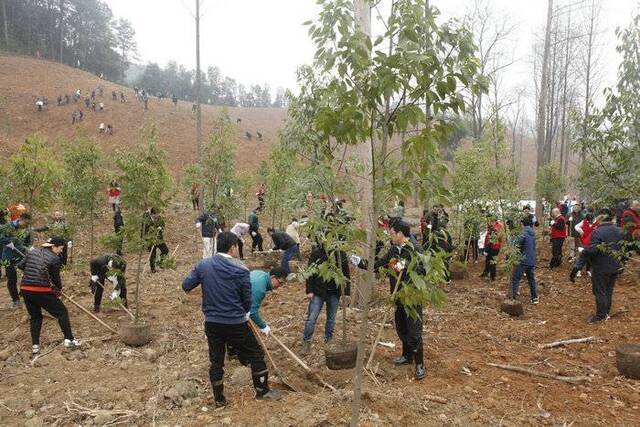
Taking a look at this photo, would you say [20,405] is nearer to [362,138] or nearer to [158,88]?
[362,138]

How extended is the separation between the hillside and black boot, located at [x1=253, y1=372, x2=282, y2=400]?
102ft

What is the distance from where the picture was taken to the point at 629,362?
5281 millimetres

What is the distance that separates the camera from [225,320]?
4.50 m

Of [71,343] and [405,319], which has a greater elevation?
[405,319]

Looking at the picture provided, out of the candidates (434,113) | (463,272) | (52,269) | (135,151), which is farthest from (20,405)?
(463,272)

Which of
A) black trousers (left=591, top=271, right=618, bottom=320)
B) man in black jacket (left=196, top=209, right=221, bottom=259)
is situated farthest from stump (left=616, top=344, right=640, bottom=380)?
man in black jacket (left=196, top=209, right=221, bottom=259)

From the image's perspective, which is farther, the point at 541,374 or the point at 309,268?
the point at 541,374

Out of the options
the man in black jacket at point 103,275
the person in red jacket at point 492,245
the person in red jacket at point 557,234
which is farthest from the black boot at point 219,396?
the person in red jacket at point 557,234

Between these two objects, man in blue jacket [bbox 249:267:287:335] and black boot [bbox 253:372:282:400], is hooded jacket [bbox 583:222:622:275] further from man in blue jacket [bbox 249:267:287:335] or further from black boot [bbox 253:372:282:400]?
black boot [bbox 253:372:282:400]

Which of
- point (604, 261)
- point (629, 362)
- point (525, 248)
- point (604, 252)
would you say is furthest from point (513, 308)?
point (629, 362)

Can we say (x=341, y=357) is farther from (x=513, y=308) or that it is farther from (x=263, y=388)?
(x=513, y=308)

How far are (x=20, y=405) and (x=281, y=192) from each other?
1147cm

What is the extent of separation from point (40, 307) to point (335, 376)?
14.6 ft

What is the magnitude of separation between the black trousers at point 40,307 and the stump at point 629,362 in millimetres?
7437
